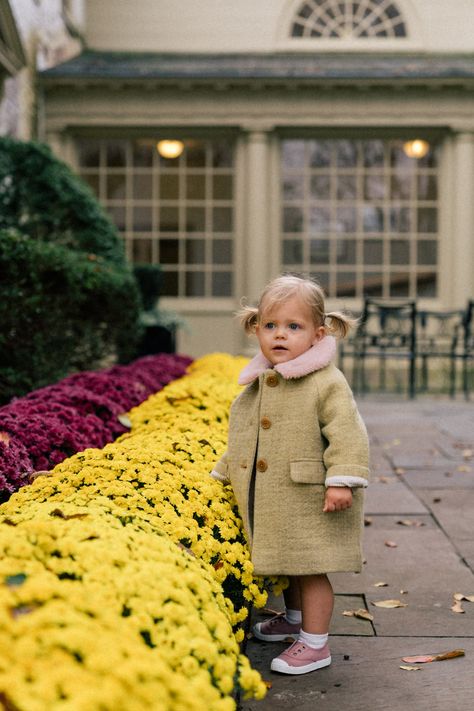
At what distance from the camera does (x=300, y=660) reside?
2.40 m

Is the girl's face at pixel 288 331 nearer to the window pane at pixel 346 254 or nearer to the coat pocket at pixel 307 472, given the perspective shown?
the coat pocket at pixel 307 472

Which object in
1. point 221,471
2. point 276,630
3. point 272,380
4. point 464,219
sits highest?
point 464,219

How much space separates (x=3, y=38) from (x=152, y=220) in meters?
3.79

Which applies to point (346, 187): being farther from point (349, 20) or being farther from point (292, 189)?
point (349, 20)

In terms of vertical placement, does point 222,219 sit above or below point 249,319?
above

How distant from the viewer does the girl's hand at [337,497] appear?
7.75 feet

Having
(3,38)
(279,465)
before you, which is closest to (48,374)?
(279,465)

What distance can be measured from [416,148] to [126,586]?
12.1 metres

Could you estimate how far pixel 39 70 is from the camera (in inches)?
464

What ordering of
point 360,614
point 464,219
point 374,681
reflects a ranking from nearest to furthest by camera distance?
point 374,681 → point 360,614 → point 464,219

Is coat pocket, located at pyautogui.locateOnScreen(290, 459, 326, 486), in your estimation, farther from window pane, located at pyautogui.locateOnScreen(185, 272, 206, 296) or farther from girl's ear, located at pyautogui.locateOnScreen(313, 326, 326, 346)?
window pane, located at pyautogui.locateOnScreen(185, 272, 206, 296)

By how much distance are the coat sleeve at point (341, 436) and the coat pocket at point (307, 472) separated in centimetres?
3

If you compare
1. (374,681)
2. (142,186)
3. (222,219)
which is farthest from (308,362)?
(142,186)

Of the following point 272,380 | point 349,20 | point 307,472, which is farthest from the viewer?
point 349,20
